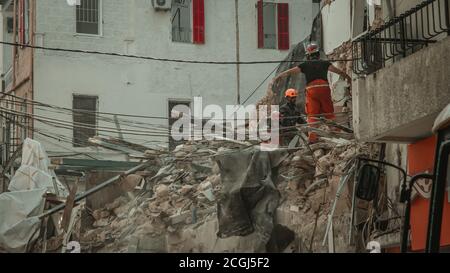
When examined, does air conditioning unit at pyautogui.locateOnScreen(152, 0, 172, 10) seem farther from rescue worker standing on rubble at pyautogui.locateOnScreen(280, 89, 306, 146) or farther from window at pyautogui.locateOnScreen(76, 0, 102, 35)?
rescue worker standing on rubble at pyautogui.locateOnScreen(280, 89, 306, 146)

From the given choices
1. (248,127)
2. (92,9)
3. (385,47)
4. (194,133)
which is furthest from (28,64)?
(385,47)

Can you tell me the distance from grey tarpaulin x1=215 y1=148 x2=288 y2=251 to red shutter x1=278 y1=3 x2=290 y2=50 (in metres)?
17.9

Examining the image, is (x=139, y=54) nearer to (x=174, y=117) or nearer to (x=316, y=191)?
(x=174, y=117)

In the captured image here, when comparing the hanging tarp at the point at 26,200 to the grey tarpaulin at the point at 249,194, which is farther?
the hanging tarp at the point at 26,200

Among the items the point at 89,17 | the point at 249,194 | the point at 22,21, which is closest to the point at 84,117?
the point at 89,17

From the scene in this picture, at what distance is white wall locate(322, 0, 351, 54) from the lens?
23641 millimetres

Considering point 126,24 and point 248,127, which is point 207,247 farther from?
point 126,24

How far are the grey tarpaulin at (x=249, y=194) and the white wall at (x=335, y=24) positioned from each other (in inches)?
234

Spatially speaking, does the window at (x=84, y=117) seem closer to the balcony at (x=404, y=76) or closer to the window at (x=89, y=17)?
the window at (x=89, y=17)

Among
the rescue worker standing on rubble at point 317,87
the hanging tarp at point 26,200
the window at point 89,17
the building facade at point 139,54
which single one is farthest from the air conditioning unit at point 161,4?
the rescue worker standing on rubble at point 317,87

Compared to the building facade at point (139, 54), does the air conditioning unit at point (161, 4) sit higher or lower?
higher

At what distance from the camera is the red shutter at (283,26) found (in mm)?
35875

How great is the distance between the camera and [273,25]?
36.6 meters

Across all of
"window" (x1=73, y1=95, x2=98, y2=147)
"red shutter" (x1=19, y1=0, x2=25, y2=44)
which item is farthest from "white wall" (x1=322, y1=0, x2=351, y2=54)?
"red shutter" (x1=19, y1=0, x2=25, y2=44)
